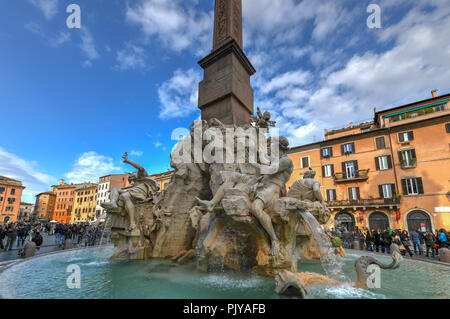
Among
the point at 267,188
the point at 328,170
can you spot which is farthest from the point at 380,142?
the point at 267,188

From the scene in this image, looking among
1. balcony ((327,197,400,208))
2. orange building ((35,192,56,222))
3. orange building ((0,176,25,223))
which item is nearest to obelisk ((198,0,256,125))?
balcony ((327,197,400,208))

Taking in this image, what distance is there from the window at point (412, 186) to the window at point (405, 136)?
4.02m

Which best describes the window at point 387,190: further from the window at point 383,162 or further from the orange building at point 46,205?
the orange building at point 46,205

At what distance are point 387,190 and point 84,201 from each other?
69.4 m

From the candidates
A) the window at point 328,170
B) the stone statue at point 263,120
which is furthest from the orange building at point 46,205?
the stone statue at point 263,120

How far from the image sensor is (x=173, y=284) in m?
3.64

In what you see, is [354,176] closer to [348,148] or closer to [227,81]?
[348,148]

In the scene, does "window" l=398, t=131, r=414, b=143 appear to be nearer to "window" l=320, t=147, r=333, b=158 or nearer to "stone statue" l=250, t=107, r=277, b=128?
"window" l=320, t=147, r=333, b=158

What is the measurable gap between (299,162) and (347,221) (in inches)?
337

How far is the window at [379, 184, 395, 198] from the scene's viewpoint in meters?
22.0

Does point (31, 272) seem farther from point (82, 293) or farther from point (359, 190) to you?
point (359, 190)

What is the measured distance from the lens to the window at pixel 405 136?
22.3 metres
